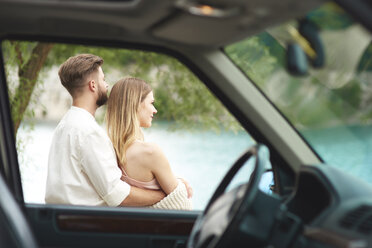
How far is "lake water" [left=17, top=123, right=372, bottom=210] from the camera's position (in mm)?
1764

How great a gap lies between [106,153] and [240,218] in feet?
3.86

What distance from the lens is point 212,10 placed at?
4.97ft

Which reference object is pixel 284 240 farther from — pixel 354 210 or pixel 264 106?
pixel 264 106

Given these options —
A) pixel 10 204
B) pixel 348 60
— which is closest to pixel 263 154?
pixel 10 204

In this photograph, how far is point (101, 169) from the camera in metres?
2.38

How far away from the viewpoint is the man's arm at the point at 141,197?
7.93 feet

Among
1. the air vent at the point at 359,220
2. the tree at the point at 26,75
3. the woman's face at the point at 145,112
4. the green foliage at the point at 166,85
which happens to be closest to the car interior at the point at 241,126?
the air vent at the point at 359,220

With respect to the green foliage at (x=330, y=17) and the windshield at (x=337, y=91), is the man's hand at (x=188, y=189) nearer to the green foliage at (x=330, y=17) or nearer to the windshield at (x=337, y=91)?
the windshield at (x=337, y=91)

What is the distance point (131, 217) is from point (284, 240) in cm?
96

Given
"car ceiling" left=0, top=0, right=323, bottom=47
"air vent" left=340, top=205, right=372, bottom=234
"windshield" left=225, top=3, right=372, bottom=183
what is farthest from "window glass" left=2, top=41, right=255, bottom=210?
"air vent" left=340, top=205, right=372, bottom=234

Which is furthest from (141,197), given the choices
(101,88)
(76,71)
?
(76,71)

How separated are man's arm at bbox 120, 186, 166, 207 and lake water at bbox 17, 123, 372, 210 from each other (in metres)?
0.26

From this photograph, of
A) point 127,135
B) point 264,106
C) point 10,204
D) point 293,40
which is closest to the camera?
point 10,204

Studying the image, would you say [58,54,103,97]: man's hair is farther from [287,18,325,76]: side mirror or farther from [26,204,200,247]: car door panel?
[287,18,325,76]: side mirror
